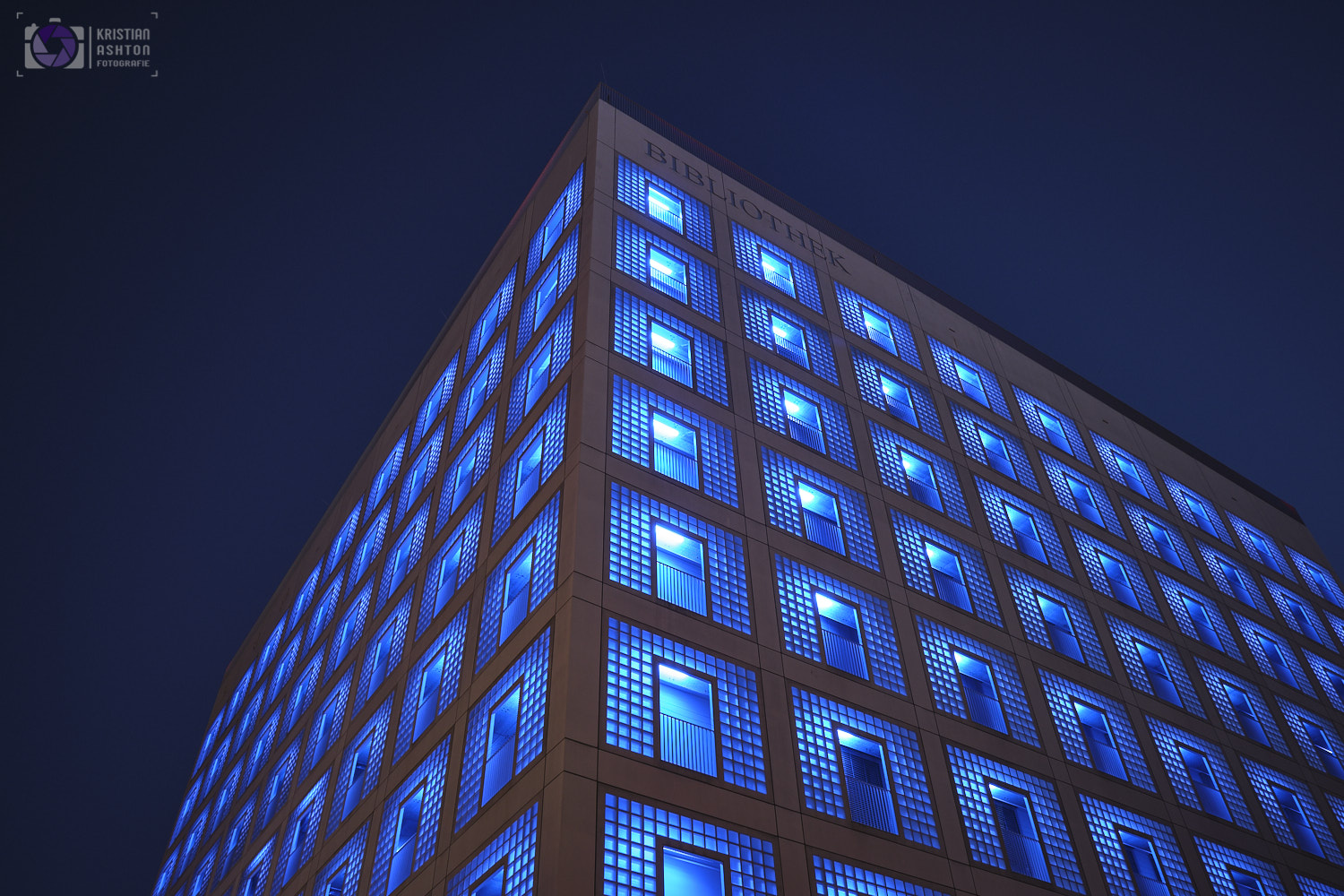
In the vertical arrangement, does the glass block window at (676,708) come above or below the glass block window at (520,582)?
below

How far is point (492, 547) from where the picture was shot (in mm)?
24344

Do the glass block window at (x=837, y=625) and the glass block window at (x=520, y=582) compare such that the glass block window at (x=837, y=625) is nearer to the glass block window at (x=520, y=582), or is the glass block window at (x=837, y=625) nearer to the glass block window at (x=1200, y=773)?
the glass block window at (x=520, y=582)

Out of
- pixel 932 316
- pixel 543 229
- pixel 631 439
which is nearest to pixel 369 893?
pixel 631 439

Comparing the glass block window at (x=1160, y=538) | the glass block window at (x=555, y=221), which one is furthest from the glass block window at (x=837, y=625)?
the glass block window at (x=1160, y=538)

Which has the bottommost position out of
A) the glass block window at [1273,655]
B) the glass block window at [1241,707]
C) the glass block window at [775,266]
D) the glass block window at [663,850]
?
the glass block window at [663,850]

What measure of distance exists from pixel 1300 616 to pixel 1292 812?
15.0 meters

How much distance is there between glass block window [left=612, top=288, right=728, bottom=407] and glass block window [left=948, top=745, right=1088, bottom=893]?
1046 cm

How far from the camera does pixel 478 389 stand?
1258 inches

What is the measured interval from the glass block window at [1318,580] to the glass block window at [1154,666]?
18.1 metres

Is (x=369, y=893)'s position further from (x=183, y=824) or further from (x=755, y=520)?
(x=183, y=824)

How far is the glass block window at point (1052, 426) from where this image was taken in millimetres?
37625

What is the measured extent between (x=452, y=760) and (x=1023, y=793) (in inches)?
502

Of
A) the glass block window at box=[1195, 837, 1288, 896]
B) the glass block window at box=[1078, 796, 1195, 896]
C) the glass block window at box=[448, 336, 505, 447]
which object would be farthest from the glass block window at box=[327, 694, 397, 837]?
the glass block window at box=[1195, 837, 1288, 896]

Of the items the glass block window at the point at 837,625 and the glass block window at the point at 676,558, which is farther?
the glass block window at the point at 837,625
